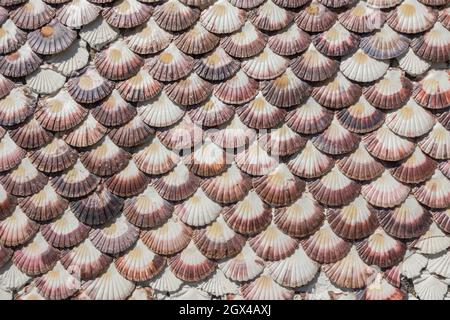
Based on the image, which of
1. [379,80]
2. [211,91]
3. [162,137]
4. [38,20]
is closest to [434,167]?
[379,80]

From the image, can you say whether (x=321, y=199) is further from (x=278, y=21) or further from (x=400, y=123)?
(x=278, y=21)

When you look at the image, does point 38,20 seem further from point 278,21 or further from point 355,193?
point 355,193

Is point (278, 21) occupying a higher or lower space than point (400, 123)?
higher

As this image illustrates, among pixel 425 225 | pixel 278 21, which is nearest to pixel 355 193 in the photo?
pixel 425 225

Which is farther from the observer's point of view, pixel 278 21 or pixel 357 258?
pixel 357 258

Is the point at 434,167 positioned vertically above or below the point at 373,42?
below

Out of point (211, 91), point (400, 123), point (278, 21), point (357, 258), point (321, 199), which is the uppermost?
point (278, 21)
